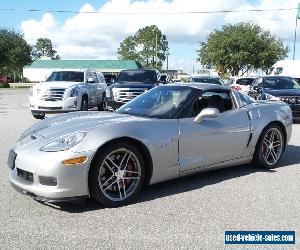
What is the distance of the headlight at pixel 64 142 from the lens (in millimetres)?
4559

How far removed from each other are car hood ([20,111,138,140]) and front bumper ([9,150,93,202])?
0.38 m

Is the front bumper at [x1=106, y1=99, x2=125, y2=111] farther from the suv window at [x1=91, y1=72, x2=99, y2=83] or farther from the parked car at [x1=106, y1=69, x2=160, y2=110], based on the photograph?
the suv window at [x1=91, y1=72, x2=99, y2=83]

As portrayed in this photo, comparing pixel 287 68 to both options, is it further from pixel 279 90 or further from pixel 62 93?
pixel 62 93

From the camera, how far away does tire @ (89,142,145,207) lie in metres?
4.66

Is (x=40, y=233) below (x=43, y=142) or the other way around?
below

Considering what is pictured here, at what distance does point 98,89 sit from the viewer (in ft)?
55.7

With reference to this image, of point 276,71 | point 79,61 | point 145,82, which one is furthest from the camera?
A: point 79,61

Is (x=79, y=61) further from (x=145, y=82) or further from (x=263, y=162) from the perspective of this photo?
(x=263, y=162)

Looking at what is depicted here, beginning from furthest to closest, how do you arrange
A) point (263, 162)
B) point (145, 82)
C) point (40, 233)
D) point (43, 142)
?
point (145, 82), point (263, 162), point (43, 142), point (40, 233)

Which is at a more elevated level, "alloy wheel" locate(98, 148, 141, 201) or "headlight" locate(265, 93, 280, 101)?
"headlight" locate(265, 93, 280, 101)

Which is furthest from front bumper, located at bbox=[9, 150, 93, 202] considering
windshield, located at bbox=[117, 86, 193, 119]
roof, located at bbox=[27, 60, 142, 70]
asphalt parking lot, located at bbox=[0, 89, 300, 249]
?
roof, located at bbox=[27, 60, 142, 70]

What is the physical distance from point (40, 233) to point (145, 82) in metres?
12.6

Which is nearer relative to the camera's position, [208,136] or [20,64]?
[208,136]

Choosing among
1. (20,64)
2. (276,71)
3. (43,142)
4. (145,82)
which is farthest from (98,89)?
(20,64)
